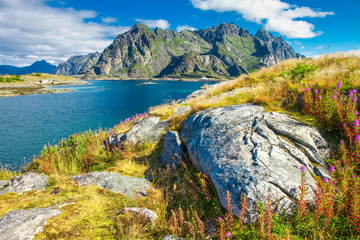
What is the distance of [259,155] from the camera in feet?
15.0

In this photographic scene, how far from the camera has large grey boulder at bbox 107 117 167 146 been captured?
9891 millimetres

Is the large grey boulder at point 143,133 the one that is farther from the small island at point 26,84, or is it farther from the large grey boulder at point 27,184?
the small island at point 26,84

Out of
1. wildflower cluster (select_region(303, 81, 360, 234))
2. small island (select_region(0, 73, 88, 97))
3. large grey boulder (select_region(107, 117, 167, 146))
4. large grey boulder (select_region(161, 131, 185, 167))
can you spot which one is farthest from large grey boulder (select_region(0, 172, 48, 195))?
small island (select_region(0, 73, 88, 97))

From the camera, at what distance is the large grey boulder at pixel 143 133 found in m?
9.89

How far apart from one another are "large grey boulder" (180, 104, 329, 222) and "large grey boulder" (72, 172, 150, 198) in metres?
2.21

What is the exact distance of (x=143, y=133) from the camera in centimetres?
1007

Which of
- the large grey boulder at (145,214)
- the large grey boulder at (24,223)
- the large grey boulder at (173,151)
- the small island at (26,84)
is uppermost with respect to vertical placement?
the small island at (26,84)

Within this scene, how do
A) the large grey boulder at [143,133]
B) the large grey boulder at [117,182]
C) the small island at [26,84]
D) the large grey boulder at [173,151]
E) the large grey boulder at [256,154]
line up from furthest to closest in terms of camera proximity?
1. the small island at [26,84]
2. the large grey boulder at [143,133]
3. the large grey boulder at [173,151]
4. the large grey boulder at [117,182]
5. the large grey boulder at [256,154]

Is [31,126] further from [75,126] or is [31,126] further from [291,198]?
[291,198]

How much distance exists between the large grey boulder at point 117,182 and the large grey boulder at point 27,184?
1.18 meters

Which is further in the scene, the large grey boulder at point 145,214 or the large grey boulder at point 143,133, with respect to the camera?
the large grey boulder at point 143,133

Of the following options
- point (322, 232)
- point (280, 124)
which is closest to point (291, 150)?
point (280, 124)

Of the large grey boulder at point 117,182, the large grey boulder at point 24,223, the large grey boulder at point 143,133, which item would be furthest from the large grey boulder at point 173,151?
the large grey boulder at point 24,223

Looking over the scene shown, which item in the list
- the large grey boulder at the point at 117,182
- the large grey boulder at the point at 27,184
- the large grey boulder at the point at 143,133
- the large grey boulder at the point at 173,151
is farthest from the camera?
the large grey boulder at the point at 143,133
